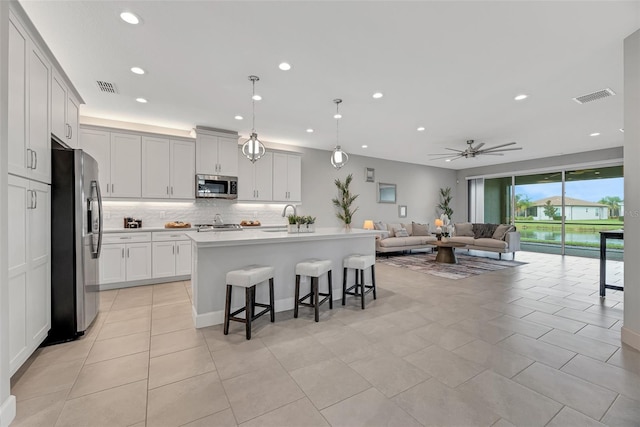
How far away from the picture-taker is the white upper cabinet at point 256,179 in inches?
228

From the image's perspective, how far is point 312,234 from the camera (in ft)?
11.5

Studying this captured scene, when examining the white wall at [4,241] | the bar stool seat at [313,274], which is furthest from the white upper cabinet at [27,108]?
the bar stool seat at [313,274]

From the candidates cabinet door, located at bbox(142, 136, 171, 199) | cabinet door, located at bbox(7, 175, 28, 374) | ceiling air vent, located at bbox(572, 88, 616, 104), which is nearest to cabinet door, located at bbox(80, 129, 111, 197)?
cabinet door, located at bbox(142, 136, 171, 199)

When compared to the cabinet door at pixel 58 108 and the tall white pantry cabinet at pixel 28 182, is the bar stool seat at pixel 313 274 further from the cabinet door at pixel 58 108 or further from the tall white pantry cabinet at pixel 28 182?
the cabinet door at pixel 58 108

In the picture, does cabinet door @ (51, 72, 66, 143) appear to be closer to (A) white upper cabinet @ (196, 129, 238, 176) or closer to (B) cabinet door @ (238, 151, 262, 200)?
→ (A) white upper cabinet @ (196, 129, 238, 176)

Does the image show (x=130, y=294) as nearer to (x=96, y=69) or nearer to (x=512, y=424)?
(x=96, y=69)

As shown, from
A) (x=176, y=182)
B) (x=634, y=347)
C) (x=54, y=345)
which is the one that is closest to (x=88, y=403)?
(x=54, y=345)

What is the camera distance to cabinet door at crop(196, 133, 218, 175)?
519 centimetres

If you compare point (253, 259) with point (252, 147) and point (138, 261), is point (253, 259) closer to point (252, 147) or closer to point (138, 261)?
point (252, 147)

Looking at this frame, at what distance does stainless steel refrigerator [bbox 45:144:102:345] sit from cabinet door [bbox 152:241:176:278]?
195cm

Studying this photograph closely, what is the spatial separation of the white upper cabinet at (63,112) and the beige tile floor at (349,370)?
2097 millimetres

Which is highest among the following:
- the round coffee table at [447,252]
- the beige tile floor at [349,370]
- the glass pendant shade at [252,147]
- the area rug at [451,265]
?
the glass pendant shade at [252,147]

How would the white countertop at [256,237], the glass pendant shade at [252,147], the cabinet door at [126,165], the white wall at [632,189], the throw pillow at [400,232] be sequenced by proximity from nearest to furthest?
the white wall at [632,189] → the white countertop at [256,237] → the glass pendant shade at [252,147] → the cabinet door at [126,165] → the throw pillow at [400,232]

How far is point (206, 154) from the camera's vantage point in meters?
5.26
